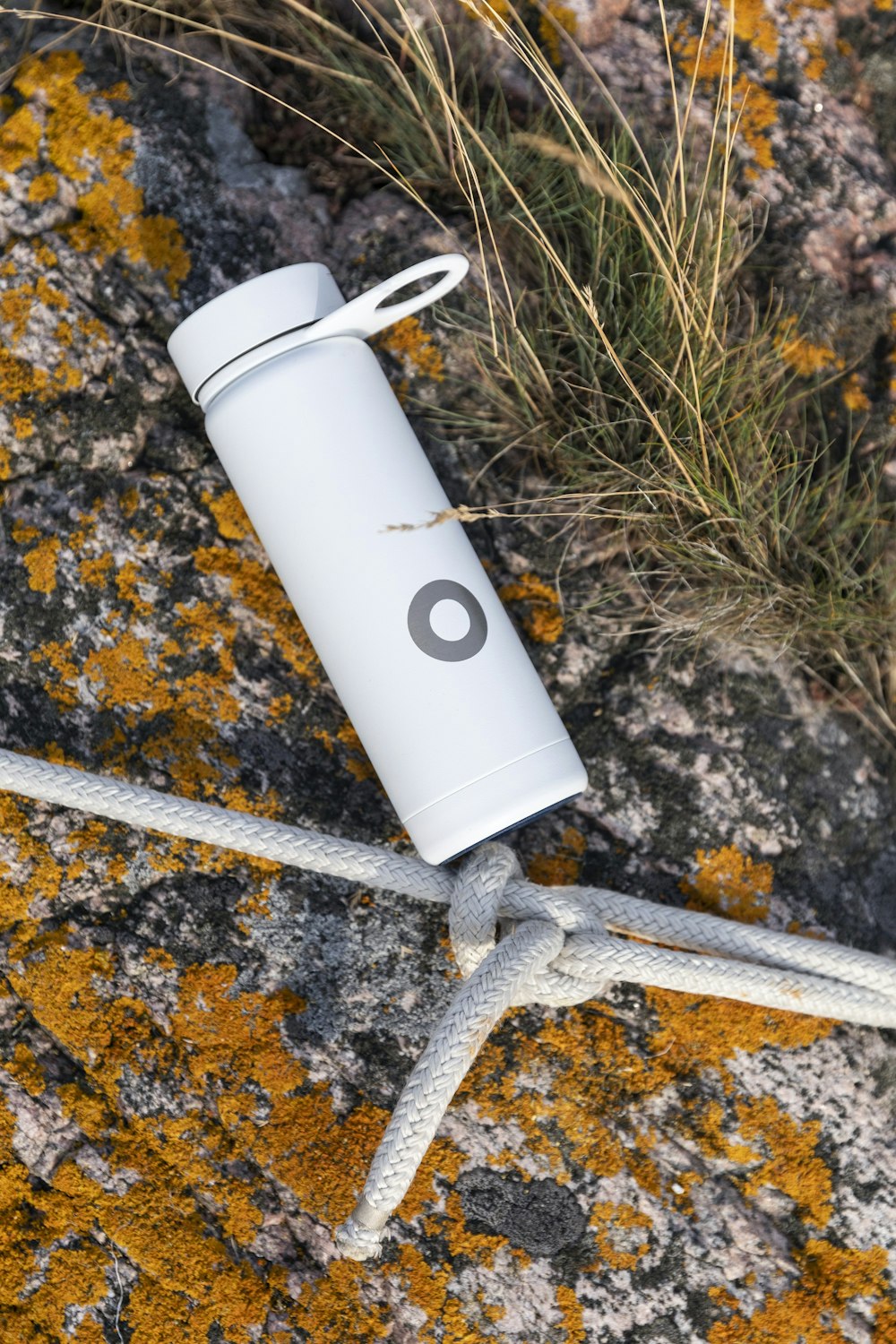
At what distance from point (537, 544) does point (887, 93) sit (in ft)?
4.66

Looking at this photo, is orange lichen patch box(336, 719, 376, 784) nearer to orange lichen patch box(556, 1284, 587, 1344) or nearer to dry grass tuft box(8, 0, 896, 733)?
dry grass tuft box(8, 0, 896, 733)

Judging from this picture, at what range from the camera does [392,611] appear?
1.68 m

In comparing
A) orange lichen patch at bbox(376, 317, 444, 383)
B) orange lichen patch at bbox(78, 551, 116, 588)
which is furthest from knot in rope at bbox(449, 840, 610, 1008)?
orange lichen patch at bbox(376, 317, 444, 383)

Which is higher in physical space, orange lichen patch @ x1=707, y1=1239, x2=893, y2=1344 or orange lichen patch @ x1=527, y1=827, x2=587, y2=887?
orange lichen patch @ x1=527, y1=827, x2=587, y2=887

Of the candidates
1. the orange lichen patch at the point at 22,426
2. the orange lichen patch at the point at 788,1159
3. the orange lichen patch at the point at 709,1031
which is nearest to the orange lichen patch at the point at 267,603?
the orange lichen patch at the point at 22,426

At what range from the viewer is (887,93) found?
227 centimetres

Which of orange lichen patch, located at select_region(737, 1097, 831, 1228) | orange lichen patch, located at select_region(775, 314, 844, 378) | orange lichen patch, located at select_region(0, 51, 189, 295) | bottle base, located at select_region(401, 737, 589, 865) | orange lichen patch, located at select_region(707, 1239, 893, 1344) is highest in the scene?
orange lichen patch, located at select_region(0, 51, 189, 295)

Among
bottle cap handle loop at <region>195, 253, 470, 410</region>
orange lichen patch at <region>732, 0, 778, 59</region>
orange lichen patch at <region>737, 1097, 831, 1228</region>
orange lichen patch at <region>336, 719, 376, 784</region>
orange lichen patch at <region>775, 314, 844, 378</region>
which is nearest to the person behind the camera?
bottle cap handle loop at <region>195, 253, 470, 410</region>

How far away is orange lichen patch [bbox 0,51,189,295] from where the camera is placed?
1930mm

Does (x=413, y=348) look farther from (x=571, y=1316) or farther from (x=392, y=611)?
(x=571, y=1316)

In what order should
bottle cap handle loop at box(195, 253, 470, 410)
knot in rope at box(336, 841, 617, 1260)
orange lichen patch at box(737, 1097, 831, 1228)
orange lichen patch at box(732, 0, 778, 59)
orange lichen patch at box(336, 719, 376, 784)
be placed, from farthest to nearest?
orange lichen patch at box(732, 0, 778, 59) → orange lichen patch at box(336, 719, 376, 784) → orange lichen patch at box(737, 1097, 831, 1228) → bottle cap handle loop at box(195, 253, 470, 410) → knot in rope at box(336, 841, 617, 1260)

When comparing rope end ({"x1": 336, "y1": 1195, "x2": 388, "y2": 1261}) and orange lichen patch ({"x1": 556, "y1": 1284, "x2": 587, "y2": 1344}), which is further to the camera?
orange lichen patch ({"x1": 556, "y1": 1284, "x2": 587, "y2": 1344})

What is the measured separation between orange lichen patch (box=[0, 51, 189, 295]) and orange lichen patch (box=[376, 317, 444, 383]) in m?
0.43

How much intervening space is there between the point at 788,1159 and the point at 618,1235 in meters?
0.35
